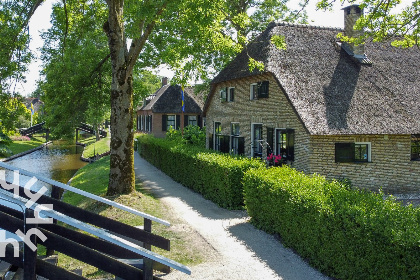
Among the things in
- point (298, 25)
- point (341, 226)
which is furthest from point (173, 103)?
point (341, 226)

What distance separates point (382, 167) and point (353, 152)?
1337 mm

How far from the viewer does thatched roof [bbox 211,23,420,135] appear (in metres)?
14.0

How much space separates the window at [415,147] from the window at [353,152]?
179 cm

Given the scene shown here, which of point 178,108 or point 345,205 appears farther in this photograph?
point 178,108

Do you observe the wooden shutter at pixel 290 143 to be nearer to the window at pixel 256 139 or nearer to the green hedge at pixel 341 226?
the window at pixel 256 139

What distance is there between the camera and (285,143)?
15.4 metres

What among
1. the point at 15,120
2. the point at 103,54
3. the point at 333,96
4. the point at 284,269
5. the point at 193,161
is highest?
the point at 103,54

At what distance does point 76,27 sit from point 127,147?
235 inches

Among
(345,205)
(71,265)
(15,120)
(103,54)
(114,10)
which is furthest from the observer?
(103,54)

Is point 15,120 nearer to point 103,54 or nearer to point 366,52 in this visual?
point 103,54

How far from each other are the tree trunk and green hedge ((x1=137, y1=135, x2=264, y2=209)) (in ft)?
8.49

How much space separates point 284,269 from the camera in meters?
6.86

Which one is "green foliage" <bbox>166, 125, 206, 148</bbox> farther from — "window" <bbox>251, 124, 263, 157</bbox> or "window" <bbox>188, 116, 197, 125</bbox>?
"window" <bbox>188, 116, 197, 125</bbox>

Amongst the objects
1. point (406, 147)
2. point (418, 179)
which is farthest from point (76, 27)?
point (418, 179)
